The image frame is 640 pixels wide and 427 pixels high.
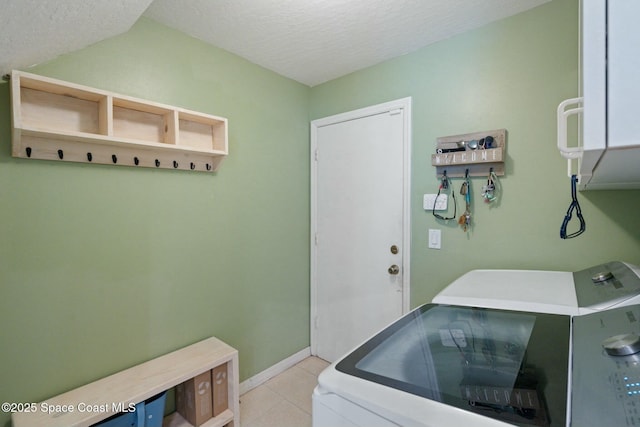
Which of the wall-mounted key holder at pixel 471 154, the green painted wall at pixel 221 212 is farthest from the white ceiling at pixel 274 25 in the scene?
the wall-mounted key holder at pixel 471 154

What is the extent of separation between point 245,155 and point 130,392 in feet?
5.05

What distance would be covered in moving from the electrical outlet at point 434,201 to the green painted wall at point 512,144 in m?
0.04

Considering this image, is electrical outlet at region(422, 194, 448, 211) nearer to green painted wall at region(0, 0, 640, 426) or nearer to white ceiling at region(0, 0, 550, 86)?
green painted wall at region(0, 0, 640, 426)

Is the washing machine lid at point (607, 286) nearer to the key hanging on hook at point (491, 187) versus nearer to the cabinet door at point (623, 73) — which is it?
the key hanging on hook at point (491, 187)

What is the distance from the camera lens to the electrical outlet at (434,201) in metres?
1.92

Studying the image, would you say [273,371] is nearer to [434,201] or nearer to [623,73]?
[434,201]

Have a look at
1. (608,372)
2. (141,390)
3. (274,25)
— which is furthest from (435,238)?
(141,390)

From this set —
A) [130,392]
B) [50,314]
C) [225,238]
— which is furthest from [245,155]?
[130,392]

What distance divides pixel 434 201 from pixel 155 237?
5.78 feet

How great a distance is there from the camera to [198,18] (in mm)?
1670

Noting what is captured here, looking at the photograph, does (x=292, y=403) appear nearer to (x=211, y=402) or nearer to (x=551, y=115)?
(x=211, y=402)

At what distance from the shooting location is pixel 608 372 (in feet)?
2.03

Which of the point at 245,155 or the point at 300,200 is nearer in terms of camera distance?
the point at 245,155

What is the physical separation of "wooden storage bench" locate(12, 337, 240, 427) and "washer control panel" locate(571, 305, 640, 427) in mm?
1616
